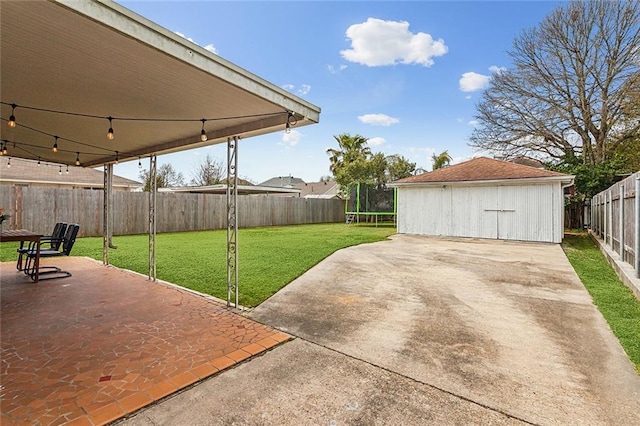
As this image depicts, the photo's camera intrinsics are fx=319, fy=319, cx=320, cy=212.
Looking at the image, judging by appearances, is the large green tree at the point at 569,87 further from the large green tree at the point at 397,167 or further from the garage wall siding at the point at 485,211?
the garage wall siding at the point at 485,211

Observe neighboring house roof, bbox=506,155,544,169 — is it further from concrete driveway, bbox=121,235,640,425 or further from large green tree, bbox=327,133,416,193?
concrete driveway, bbox=121,235,640,425

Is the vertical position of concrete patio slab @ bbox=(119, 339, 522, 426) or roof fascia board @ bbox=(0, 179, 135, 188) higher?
roof fascia board @ bbox=(0, 179, 135, 188)

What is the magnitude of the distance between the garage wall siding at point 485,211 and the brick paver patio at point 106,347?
1166 centimetres

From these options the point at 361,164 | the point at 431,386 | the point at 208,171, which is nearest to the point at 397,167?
the point at 361,164

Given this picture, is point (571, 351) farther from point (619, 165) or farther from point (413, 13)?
point (619, 165)

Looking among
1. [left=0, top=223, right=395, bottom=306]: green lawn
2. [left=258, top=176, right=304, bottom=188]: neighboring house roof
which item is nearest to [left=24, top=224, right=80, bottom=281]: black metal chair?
[left=0, top=223, right=395, bottom=306]: green lawn

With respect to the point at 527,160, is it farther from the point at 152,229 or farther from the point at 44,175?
the point at 44,175

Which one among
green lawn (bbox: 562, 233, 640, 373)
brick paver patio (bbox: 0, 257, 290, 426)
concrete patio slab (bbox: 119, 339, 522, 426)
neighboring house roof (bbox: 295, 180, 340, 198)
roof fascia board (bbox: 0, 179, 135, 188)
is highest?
neighboring house roof (bbox: 295, 180, 340, 198)

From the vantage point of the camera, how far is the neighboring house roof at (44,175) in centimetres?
1498

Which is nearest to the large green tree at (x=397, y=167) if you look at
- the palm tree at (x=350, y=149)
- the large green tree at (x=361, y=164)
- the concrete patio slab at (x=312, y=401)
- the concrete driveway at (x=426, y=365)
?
the large green tree at (x=361, y=164)

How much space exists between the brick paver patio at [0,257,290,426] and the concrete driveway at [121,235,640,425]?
27 centimetres

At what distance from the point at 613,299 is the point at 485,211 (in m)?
8.72

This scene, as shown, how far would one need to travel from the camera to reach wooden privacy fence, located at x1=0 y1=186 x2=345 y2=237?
10.9 metres

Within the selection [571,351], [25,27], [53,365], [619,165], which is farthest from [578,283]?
[619,165]
